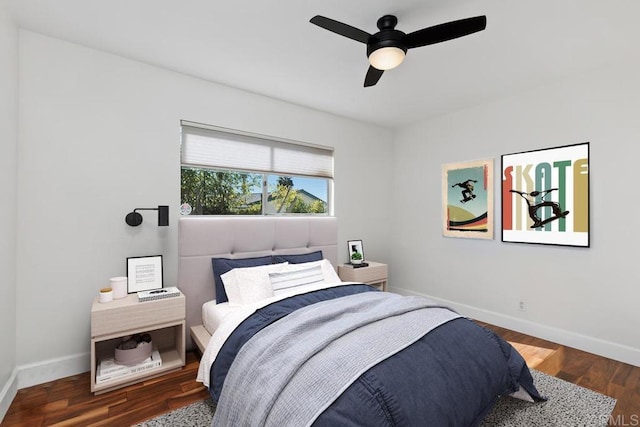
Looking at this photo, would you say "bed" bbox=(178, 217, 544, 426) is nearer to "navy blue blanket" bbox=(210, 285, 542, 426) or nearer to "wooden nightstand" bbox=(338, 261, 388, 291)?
"navy blue blanket" bbox=(210, 285, 542, 426)

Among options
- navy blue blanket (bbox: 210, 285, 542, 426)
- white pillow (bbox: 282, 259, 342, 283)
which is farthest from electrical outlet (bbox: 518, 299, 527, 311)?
white pillow (bbox: 282, 259, 342, 283)

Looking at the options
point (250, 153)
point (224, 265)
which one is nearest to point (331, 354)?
point (224, 265)

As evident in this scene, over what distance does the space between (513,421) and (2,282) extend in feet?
11.1

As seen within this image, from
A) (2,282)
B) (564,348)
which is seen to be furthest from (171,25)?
(564,348)

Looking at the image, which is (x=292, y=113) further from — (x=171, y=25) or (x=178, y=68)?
(x=171, y=25)

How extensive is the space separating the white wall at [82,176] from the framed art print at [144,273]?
0.31ft

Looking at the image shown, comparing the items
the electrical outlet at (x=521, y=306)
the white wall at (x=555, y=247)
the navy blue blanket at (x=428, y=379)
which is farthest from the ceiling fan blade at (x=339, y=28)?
the electrical outlet at (x=521, y=306)

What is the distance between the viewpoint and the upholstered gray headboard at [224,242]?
288 centimetres

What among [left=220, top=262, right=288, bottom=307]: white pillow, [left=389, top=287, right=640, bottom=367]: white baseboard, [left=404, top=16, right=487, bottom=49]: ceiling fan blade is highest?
[left=404, top=16, right=487, bottom=49]: ceiling fan blade

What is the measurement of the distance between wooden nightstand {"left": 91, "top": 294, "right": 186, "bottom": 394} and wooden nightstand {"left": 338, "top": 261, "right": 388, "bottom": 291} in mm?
1987

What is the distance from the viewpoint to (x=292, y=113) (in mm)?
3730

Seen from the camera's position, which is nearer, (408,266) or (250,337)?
(250,337)

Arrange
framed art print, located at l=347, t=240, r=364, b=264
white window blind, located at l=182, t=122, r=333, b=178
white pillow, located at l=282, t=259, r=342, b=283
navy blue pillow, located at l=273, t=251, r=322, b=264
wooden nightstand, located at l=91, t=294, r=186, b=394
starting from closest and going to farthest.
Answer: wooden nightstand, located at l=91, t=294, r=186, b=394, white pillow, located at l=282, t=259, r=342, b=283, white window blind, located at l=182, t=122, r=333, b=178, navy blue pillow, located at l=273, t=251, r=322, b=264, framed art print, located at l=347, t=240, r=364, b=264

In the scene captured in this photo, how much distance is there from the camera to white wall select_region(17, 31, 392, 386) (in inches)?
92.4
